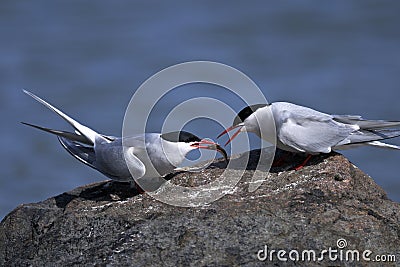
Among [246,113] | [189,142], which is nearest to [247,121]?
[246,113]

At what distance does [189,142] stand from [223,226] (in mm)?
1412

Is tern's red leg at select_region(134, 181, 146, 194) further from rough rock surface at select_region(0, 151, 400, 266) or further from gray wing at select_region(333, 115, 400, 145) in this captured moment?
gray wing at select_region(333, 115, 400, 145)

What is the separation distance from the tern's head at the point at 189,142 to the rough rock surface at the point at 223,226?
0.49 meters

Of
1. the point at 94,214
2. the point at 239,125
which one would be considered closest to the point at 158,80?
the point at 239,125

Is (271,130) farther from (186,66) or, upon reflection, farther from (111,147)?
(186,66)

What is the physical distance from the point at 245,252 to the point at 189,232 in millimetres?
404

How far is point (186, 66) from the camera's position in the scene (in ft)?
41.1

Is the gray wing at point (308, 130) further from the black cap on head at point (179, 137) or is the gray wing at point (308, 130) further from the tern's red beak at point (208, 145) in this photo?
the black cap on head at point (179, 137)

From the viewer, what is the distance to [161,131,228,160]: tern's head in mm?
5941

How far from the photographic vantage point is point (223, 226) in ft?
15.4

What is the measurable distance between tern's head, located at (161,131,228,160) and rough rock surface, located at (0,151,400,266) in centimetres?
49

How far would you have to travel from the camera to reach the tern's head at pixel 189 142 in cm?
594

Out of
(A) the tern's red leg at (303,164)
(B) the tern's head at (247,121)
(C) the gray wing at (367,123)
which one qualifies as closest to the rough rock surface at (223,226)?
(A) the tern's red leg at (303,164)

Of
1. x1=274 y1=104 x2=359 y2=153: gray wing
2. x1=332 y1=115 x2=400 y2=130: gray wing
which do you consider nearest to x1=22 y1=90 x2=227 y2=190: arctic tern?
x1=274 y1=104 x2=359 y2=153: gray wing
